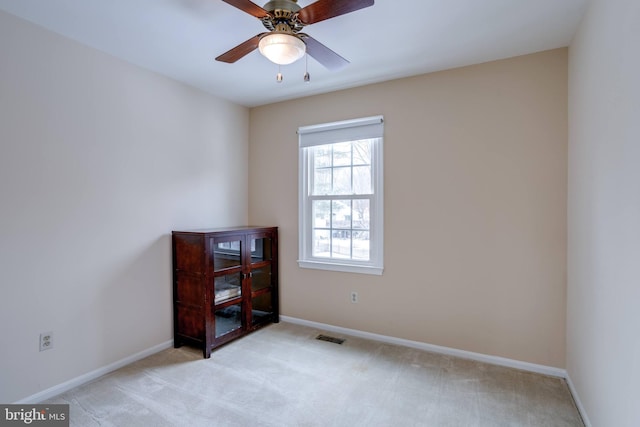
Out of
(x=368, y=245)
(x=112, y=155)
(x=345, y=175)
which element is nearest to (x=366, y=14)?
(x=345, y=175)

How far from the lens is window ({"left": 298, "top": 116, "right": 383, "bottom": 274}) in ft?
10.5

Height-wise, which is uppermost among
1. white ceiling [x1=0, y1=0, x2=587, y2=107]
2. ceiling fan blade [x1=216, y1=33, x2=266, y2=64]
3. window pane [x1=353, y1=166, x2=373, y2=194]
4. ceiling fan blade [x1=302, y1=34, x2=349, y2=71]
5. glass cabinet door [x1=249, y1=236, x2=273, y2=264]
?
white ceiling [x1=0, y1=0, x2=587, y2=107]

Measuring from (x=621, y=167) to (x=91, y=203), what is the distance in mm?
3398

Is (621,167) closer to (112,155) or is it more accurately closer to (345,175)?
(345,175)

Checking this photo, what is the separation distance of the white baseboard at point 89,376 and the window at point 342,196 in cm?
166

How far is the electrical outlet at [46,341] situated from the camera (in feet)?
7.22

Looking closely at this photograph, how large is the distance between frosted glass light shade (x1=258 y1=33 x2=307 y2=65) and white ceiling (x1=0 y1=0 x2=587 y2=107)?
39 cm

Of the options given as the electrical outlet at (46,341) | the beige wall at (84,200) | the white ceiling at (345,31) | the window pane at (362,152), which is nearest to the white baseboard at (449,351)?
the beige wall at (84,200)

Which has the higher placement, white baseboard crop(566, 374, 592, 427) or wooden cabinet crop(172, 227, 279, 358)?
wooden cabinet crop(172, 227, 279, 358)

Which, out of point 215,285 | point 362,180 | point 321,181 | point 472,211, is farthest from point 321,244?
point 472,211

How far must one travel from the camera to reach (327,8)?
1.58 metres

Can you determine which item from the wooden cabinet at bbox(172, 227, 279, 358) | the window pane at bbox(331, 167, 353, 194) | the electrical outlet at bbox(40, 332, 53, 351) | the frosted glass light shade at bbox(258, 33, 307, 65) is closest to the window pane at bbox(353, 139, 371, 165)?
the window pane at bbox(331, 167, 353, 194)

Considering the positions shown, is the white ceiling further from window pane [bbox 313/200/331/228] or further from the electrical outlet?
the electrical outlet

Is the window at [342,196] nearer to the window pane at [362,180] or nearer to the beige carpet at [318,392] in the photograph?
the window pane at [362,180]
